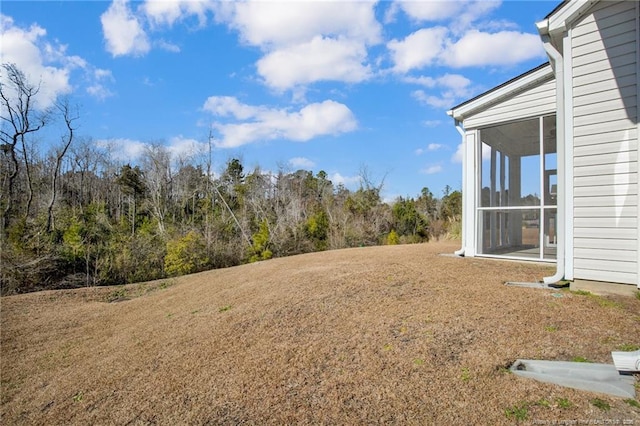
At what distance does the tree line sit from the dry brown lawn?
6.41m

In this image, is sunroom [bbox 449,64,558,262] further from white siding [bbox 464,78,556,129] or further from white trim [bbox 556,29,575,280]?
white trim [bbox 556,29,575,280]

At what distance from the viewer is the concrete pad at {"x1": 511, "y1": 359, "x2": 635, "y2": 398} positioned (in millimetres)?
2215

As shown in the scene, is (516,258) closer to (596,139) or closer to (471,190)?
(471,190)

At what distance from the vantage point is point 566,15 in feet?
14.0

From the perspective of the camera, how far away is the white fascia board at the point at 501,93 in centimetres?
596

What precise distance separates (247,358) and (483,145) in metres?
6.58

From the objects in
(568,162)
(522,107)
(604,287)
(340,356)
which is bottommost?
(340,356)

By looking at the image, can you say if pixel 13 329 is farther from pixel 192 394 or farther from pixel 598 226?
pixel 598 226

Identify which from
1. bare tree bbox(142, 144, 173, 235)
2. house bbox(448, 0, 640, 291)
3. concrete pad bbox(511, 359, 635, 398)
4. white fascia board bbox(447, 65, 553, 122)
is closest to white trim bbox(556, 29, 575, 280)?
house bbox(448, 0, 640, 291)

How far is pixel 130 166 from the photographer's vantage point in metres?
22.5

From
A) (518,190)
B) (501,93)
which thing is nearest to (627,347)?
(501,93)

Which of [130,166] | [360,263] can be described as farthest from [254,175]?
[360,263]

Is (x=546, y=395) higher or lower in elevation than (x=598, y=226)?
lower

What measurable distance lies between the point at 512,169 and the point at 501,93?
2.26 metres
